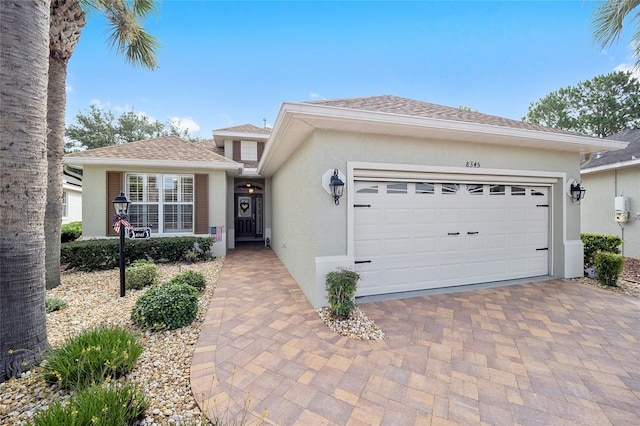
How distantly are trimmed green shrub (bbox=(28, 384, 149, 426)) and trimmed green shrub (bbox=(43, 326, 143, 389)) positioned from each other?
36cm

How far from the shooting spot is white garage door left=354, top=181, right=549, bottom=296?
15.7ft

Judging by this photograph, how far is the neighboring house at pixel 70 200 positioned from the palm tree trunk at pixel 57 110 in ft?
39.0

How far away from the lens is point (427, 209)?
516 cm

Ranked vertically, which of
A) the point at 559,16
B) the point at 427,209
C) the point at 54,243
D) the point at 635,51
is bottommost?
the point at 54,243

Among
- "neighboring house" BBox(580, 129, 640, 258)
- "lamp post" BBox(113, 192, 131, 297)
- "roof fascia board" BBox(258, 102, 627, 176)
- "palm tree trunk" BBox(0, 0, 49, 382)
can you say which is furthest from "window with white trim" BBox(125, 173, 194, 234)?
"neighboring house" BBox(580, 129, 640, 258)

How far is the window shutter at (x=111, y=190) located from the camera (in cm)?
805

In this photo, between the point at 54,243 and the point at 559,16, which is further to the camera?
the point at 559,16

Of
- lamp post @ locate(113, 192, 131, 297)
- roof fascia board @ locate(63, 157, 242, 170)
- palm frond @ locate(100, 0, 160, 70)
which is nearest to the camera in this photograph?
lamp post @ locate(113, 192, 131, 297)

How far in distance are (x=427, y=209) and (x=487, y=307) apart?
204 cm

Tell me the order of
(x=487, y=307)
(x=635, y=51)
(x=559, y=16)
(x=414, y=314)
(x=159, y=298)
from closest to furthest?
(x=159, y=298) < (x=414, y=314) < (x=487, y=307) < (x=635, y=51) < (x=559, y=16)

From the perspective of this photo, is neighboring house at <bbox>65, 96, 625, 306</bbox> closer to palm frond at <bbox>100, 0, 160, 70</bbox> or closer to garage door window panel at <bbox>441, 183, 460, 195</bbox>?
garage door window panel at <bbox>441, 183, 460, 195</bbox>

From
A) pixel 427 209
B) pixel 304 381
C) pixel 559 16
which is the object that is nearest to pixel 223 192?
pixel 427 209

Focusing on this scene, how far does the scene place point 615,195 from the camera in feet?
28.8

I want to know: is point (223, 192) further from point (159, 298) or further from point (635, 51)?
point (635, 51)
